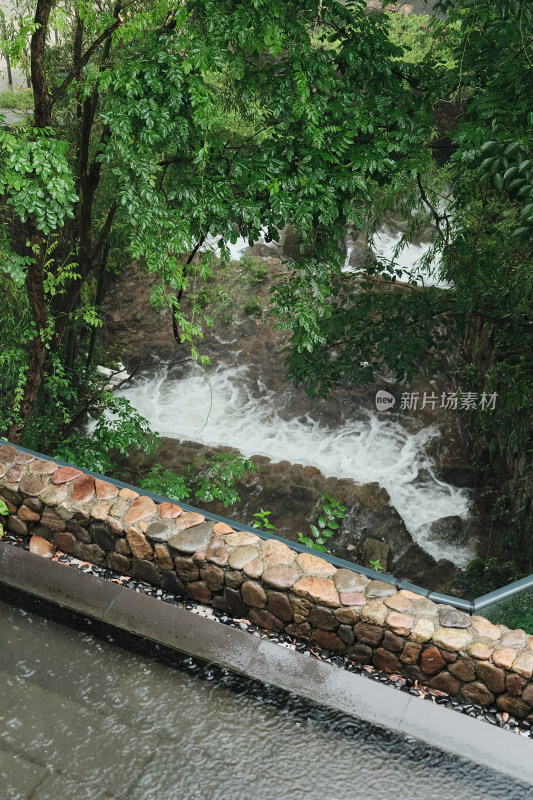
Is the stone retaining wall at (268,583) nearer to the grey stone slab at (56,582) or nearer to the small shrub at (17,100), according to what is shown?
the grey stone slab at (56,582)

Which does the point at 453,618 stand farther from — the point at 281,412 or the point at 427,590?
the point at 281,412

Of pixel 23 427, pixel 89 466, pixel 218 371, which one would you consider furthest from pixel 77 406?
Answer: pixel 218 371

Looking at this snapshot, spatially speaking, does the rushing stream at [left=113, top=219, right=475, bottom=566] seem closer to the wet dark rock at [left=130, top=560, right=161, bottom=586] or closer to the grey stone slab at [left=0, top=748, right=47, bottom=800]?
the wet dark rock at [left=130, top=560, right=161, bottom=586]

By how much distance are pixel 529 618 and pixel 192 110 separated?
3.53 m

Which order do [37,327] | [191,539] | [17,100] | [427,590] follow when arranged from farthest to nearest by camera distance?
1. [17,100]
2. [37,327]
3. [191,539]
4. [427,590]

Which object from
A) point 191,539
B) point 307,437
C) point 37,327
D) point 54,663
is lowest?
point 54,663

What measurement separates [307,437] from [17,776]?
667 centimetres

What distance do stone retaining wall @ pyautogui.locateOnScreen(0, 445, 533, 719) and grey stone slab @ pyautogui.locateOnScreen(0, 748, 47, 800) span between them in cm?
115

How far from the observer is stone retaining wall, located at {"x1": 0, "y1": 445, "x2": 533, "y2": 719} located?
3.17 metres

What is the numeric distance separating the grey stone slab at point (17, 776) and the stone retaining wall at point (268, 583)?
3.78 feet

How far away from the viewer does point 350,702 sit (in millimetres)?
3209

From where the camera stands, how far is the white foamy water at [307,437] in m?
8.21

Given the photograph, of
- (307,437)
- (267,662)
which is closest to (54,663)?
(267,662)

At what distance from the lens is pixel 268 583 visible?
345 cm
